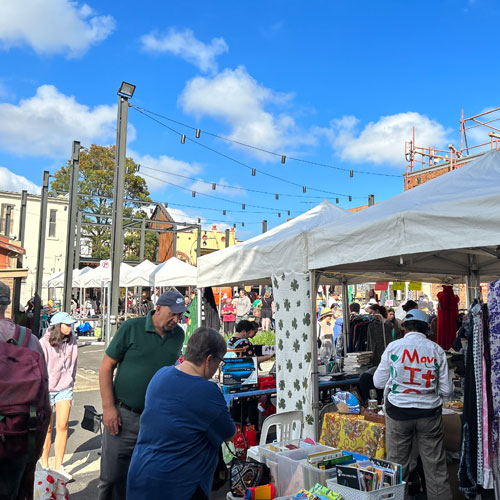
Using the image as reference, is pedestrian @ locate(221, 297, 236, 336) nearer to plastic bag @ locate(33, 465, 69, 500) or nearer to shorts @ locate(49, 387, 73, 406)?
shorts @ locate(49, 387, 73, 406)

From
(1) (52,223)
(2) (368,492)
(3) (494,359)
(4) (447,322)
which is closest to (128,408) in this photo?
(2) (368,492)

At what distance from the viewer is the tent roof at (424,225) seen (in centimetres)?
380

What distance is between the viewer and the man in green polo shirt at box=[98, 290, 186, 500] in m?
3.34

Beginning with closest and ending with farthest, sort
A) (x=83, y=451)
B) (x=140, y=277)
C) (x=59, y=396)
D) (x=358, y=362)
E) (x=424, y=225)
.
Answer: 1. (x=424, y=225)
2. (x=59, y=396)
3. (x=83, y=451)
4. (x=358, y=362)
5. (x=140, y=277)

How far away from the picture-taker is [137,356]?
345cm

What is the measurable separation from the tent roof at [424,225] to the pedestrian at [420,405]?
82 cm

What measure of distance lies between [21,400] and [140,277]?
1370 cm

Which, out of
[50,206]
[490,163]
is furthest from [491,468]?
[50,206]

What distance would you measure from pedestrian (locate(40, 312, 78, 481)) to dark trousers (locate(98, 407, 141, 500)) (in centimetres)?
201

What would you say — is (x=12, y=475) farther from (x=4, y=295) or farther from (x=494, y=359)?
(x=494, y=359)

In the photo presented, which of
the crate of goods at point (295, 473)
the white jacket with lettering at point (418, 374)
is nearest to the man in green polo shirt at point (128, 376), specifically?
the crate of goods at point (295, 473)

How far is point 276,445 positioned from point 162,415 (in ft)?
5.86

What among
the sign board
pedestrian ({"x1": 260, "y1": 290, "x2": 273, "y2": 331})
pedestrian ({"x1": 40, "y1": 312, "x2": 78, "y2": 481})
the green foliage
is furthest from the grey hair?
pedestrian ({"x1": 260, "y1": 290, "x2": 273, "y2": 331})

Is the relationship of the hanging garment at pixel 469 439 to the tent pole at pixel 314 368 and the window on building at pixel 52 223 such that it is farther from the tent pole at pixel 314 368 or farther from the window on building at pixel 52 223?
the window on building at pixel 52 223
